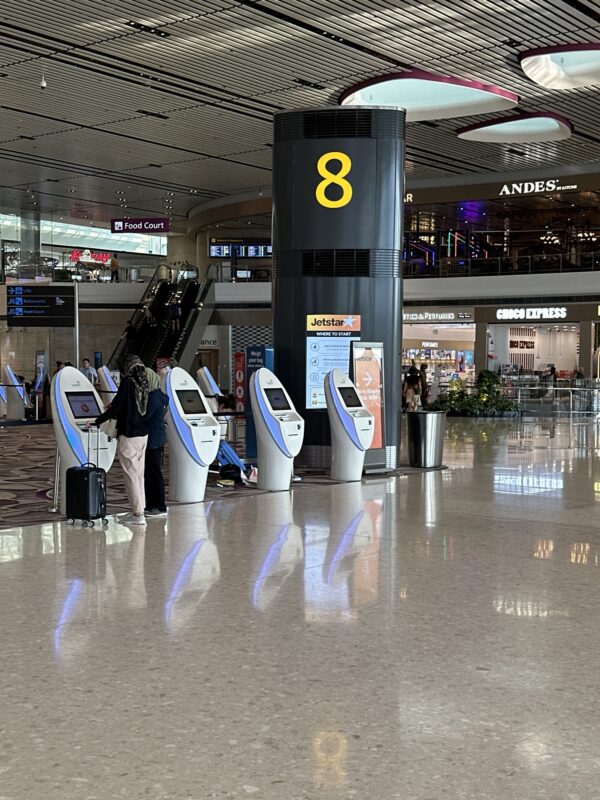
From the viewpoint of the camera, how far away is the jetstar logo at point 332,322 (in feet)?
44.7

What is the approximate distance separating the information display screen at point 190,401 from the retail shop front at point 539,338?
817 inches

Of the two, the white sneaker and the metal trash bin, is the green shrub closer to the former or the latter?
the metal trash bin

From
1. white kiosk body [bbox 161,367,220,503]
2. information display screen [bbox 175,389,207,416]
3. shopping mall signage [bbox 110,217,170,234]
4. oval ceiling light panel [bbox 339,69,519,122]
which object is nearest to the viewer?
white kiosk body [bbox 161,367,220,503]

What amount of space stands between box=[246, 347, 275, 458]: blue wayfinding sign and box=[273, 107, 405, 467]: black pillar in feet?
0.97

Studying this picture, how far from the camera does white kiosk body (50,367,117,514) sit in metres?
9.30

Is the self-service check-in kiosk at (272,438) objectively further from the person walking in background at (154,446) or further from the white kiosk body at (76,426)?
the white kiosk body at (76,426)

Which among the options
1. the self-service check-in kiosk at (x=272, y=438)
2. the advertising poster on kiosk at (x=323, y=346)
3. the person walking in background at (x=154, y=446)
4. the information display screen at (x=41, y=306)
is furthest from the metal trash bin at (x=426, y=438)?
the information display screen at (x=41, y=306)

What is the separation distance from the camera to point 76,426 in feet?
30.7

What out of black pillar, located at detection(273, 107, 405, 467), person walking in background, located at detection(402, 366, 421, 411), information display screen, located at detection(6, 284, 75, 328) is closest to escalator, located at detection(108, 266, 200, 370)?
person walking in background, located at detection(402, 366, 421, 411)

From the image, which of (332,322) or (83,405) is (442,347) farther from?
(83,405)

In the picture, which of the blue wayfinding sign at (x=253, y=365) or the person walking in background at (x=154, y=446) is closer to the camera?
the person walking in background at (x=154, y=446)

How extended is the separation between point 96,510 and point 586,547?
3851 millimetres

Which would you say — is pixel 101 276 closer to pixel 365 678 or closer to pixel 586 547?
pixel 586 547

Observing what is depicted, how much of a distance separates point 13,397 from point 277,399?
14.6 meters
